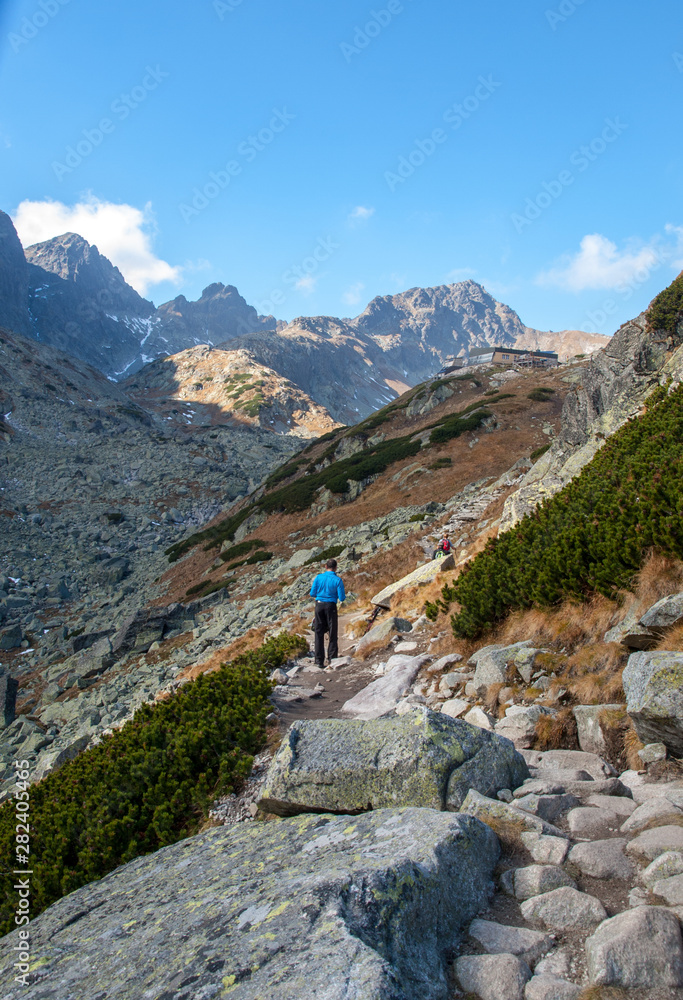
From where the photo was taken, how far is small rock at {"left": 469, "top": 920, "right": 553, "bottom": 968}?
2883 mm

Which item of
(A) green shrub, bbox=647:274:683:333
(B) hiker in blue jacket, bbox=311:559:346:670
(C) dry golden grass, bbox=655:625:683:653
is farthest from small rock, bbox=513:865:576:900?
(A) green shrub, bbox=647:274:683:333

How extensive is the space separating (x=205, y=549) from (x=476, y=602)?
40331 millimetres

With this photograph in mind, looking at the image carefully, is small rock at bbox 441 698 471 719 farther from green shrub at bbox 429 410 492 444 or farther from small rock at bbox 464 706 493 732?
green shrub at bbox 429 410 492 444

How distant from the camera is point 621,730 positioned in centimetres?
548

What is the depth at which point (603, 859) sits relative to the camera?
3.53 metres

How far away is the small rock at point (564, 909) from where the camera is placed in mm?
3049

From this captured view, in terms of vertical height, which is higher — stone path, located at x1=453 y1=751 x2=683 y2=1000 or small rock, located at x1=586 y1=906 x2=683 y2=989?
small rock, located at x1=586 y1=906 x2=683 y2=989

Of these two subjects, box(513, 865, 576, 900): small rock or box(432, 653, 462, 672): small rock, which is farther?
box(432, 653, 462, 672): small rock

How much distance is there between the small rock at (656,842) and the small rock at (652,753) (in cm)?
127

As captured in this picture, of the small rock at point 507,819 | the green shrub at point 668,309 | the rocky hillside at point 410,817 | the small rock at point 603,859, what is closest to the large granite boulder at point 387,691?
the rocky hillside at point 410,817

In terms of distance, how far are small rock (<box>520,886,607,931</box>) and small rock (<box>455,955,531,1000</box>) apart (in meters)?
0.46

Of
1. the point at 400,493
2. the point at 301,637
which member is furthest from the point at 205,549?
the point at 301,637

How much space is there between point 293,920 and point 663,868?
2197 millimetres

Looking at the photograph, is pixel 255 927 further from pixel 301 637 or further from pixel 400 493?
pixel 400 493
